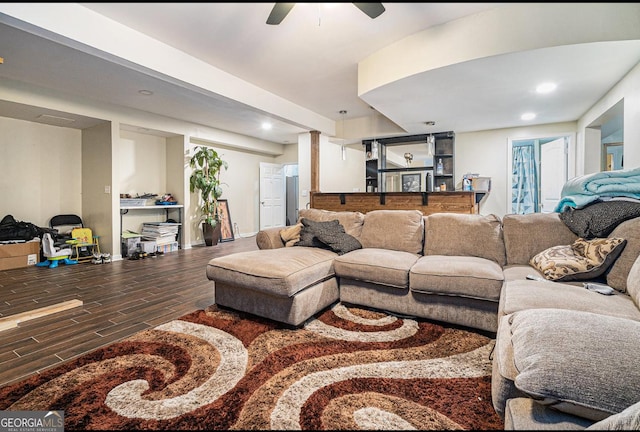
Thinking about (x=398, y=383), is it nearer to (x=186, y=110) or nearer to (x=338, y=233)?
(x=338, y=233)

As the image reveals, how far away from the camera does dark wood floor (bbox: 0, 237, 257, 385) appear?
6.93ft

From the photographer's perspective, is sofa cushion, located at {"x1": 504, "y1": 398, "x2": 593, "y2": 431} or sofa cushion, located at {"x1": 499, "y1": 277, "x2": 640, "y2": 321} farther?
sofa cushion, located at {"x1": 499, "y1": 277, "x2": 640, "y2": 321}

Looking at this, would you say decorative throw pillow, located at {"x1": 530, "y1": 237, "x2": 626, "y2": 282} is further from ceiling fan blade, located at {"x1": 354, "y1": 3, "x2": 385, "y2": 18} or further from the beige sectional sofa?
ceiling fan blade, located at {"x1": 354, "y1": 3, "x2": 385, "y2": 18}

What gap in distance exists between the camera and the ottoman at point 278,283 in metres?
2.29

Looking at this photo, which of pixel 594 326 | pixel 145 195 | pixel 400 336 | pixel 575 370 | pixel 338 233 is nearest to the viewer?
pixel 575 370

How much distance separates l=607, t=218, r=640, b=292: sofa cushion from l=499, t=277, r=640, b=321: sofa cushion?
15 cm

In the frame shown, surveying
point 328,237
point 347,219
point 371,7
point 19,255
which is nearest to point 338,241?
point 328,237

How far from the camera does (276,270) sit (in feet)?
7.55

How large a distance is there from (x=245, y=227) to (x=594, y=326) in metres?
7.64

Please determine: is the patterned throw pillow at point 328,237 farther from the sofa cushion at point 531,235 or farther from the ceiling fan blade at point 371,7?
the ceiling fan blade at point 371,7

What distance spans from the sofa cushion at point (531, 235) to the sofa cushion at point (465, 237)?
73mm

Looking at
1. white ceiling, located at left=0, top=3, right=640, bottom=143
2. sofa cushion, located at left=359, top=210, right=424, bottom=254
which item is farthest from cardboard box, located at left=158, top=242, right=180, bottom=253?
sofa cushion, located at left=359, top=210, right=424, bottom=254

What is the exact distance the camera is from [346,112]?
6.05 m

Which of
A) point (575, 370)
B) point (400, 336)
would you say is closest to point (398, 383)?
point (400, 336)
